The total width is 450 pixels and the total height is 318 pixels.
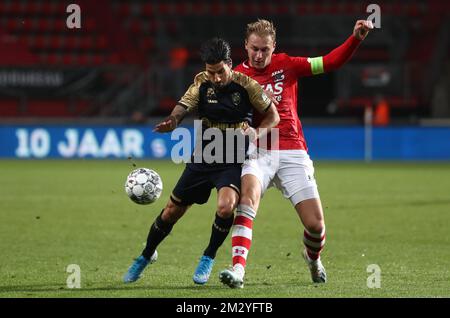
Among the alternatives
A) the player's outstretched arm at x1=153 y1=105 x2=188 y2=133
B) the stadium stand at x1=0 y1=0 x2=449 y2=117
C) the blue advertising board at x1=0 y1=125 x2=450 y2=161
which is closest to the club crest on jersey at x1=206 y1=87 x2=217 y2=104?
the player's outstretched arm at x1=153 y1=105 x2=188 y2=133

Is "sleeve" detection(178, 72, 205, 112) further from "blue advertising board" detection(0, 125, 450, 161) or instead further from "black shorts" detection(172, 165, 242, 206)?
"blue advertising board" detection(0, 125, 450, 161)

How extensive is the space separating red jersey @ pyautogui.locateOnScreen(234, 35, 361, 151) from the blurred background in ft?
51.9

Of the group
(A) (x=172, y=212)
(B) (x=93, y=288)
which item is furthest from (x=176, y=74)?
(B) (x=93, y=288)

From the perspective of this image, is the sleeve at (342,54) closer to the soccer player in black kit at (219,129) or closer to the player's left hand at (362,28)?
the player's left hand at (362,28)

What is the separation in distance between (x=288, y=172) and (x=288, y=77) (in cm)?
73

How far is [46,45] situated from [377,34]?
9.86 m

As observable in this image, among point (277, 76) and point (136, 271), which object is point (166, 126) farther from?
point (136, 271)

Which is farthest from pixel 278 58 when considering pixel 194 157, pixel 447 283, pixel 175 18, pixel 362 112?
pixel 175 18

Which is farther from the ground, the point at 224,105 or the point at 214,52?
the point at 214,52

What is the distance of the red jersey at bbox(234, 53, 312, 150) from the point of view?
7367 millimetres

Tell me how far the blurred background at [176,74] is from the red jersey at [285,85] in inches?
622

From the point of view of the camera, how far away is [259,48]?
719 cm

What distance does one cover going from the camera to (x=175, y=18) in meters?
27.1
